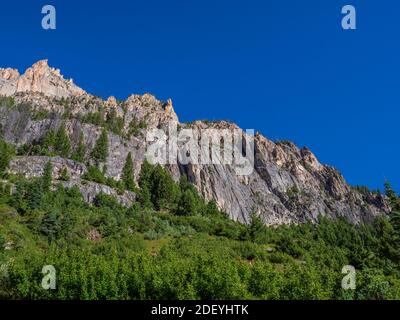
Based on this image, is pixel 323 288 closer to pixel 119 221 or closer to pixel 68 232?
pixel 68 232

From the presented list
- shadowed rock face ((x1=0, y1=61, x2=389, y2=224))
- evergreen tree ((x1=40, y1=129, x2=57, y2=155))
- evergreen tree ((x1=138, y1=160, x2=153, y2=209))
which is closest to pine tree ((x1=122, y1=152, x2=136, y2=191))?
shadowed rock face ((x1=0, y1=61, x2=389, y2=224))

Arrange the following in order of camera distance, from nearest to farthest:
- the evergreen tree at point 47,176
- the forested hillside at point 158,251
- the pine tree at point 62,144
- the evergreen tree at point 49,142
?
the forested hillside at point 158,251 → the evergreen tree at point 47,176 → the evergreen tree at point 49,142 → the pine tree at point 62,144

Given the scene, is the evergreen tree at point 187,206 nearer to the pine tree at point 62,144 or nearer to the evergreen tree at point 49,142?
the pine tree at point 62,144

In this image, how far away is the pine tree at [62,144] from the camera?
123044 millimetres

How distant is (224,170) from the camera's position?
149750 mm

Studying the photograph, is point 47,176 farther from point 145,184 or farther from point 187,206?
point 187,206

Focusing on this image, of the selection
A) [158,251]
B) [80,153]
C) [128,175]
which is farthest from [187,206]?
[158,251]

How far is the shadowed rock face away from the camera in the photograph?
137m

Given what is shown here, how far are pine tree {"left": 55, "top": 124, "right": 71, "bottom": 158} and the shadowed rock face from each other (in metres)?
6.16

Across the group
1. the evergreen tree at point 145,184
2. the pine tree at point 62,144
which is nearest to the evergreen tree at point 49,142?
the pine tree at point 62,144

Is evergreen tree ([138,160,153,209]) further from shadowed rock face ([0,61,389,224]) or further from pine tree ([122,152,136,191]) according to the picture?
shadowed rock face ([0,61,389,224])

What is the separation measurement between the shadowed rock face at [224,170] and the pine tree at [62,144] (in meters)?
6.16

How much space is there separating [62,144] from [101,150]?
1158 centimetres
